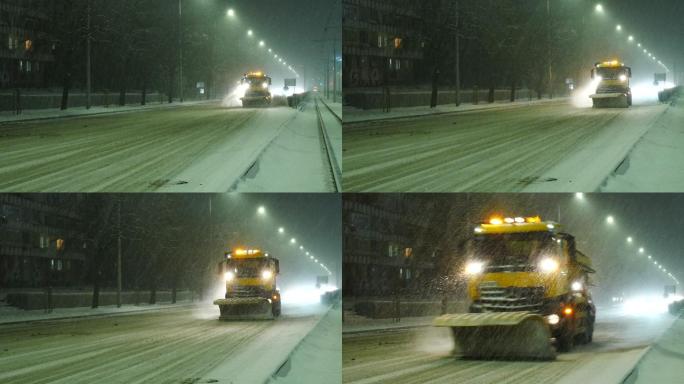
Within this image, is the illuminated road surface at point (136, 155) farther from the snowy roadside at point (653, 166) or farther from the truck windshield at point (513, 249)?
the snowy roadside at point (653, 166)

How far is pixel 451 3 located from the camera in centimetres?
5775

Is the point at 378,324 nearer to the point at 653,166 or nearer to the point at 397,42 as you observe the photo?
the point at 653,166

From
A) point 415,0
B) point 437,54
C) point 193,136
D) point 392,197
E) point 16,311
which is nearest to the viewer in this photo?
point 392,197

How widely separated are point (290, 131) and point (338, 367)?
64.9 feet

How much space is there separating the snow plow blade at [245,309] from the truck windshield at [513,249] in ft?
44.9

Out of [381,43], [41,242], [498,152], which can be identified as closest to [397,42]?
[381,43]

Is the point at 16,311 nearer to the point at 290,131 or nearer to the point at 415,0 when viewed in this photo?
the point at 290,131

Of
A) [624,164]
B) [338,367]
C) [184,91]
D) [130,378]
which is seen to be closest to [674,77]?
[624,164]

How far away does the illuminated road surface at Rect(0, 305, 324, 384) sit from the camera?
1498cm

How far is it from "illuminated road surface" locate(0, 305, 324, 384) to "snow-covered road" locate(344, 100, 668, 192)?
437 cm

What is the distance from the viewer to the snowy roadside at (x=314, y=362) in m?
15.0

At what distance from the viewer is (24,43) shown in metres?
75.4

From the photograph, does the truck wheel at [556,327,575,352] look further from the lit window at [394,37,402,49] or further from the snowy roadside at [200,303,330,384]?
the lit window at [394,37,402,49]

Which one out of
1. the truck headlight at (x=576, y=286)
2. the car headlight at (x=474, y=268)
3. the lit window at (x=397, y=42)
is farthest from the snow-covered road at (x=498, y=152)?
the lit window at (x=397, y=42)
